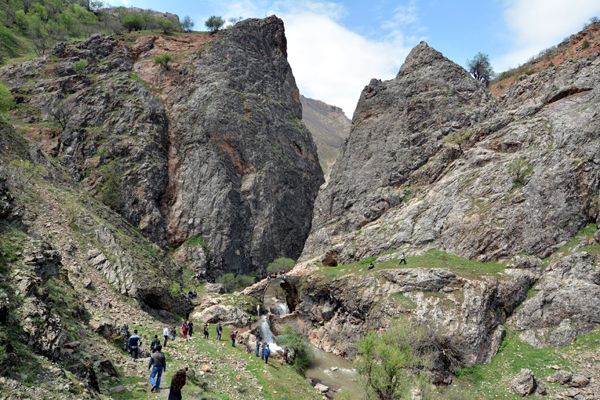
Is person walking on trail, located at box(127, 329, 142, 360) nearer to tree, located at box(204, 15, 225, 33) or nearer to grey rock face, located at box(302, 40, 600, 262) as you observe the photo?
grey rock face, located at box(302, 40, 600, 262)

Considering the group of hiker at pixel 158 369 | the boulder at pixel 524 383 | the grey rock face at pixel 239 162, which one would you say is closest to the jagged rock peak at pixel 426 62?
the grey rock face at pixel 239 162

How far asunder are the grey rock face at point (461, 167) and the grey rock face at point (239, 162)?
46.7 ft

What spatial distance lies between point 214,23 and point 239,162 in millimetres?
49715

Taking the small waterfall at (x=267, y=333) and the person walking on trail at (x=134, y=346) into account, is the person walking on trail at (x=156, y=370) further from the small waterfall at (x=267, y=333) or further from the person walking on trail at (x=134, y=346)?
the small waterfall at (x=267, y=333)

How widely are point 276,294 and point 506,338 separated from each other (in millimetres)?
39672

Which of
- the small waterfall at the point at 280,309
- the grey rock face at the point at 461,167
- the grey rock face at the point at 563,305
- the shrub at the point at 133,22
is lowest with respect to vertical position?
the small waterfall at the point at 280,309

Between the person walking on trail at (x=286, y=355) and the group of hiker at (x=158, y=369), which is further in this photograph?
the person walking on trail at (x=286, y=355)

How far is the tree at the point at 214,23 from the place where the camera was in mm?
106250

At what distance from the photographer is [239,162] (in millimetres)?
80000

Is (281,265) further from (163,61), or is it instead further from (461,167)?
(163,61)

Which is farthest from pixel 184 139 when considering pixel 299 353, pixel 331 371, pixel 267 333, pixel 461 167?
pixel 331 371

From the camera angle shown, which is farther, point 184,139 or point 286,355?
point 184,139

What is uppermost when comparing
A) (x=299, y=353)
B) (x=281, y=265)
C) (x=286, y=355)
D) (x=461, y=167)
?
(x=461, y=167)

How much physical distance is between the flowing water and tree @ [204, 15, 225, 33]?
308ft
